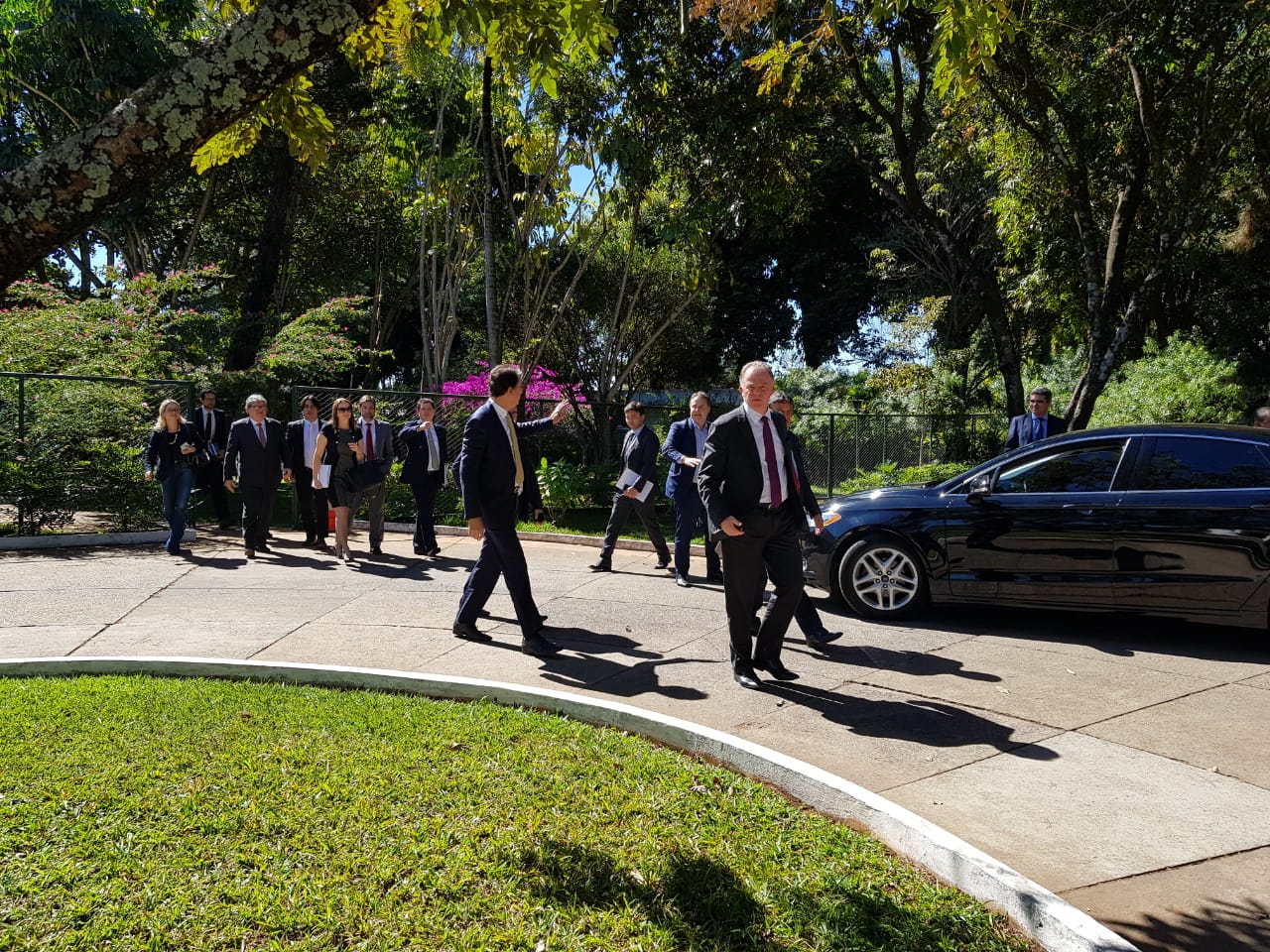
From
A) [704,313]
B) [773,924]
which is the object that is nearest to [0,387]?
[773,924]

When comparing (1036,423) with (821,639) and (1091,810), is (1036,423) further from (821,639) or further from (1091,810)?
(1091,810)

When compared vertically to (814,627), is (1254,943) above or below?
below

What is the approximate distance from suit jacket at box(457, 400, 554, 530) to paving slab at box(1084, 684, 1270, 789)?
393 cm

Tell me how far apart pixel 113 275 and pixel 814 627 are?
75.6 ft

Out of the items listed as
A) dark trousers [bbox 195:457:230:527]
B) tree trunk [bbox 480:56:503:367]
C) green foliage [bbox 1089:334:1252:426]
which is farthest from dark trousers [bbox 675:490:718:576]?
green foliage [bbox 1089:334:1252:426]

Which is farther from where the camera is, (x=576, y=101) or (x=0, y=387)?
(x=576, y=101)

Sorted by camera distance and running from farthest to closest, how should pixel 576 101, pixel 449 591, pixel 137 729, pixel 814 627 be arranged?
pixel 576 101 → pixel 449 591 → pixel 814 627 → pixel 137 729

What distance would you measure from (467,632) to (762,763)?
324cm

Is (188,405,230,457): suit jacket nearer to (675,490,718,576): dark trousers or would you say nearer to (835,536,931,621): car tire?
(675,490,718,576): dark trousers

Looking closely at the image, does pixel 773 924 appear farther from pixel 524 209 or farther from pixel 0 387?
pixel 524 209

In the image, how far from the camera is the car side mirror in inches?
298

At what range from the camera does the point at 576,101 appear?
15250mm

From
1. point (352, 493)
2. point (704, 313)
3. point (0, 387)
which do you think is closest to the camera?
point (352, 493)

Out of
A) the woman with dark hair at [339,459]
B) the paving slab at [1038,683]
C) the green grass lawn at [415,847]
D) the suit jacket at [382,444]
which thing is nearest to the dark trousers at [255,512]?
the woman with dark hair at [339,459]
